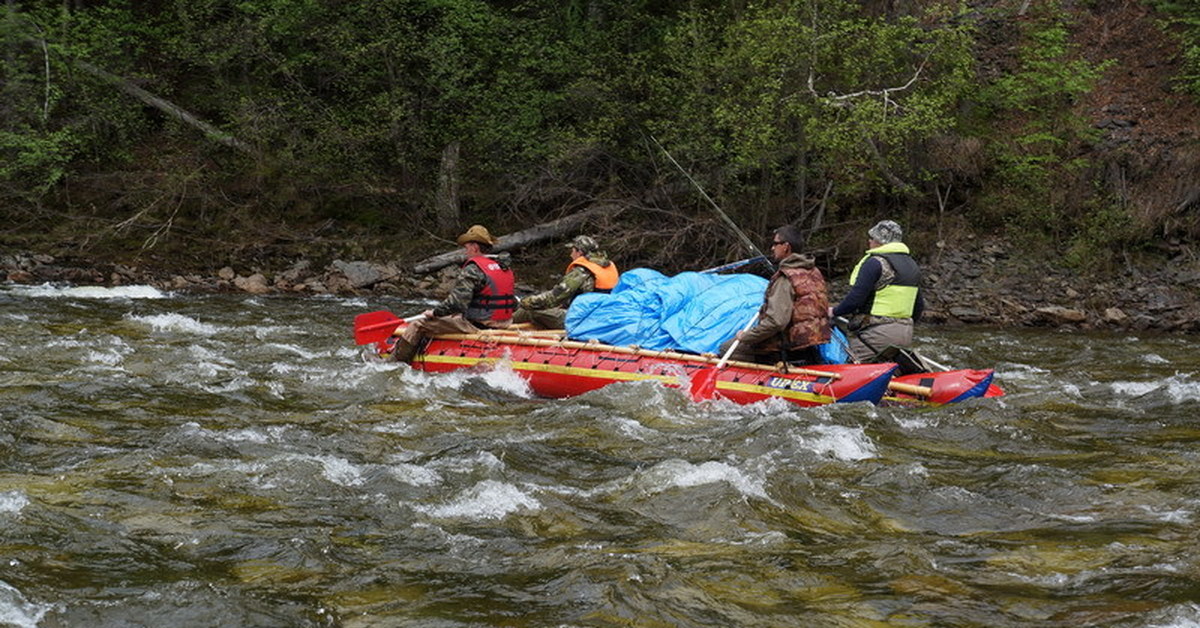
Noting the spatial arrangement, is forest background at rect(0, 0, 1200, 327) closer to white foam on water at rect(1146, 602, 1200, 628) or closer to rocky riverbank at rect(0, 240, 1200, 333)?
rocky riverbank at rect(0, 240, 1200, 333)

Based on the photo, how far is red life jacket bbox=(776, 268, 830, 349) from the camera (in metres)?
9.07

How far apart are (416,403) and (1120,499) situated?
5.32m

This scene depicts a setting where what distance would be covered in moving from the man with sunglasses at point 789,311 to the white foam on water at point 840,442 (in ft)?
4.12

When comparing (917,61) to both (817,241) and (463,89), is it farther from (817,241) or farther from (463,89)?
(463,89)

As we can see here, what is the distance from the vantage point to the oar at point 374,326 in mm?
11523

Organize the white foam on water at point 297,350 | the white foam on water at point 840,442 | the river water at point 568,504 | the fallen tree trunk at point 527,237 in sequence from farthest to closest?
the fallen tree trunk at point 527,237
the white foam on water at point 297,350
the white foam on water at point 840,442
the river water at point 568,504

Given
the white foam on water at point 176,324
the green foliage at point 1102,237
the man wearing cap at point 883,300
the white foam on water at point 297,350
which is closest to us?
the man wearing cap at point 883,300

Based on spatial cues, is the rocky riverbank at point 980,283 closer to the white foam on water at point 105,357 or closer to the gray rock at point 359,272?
the gray rock at point 359,272

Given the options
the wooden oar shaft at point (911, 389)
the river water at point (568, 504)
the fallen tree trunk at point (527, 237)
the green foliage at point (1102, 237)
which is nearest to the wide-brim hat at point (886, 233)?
the wooden oar shaft at point (911, 389)

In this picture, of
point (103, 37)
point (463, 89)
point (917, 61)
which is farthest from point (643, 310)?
point (103, 37)

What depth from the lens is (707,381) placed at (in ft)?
30.0

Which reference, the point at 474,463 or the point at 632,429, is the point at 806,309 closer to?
the point at 632,429

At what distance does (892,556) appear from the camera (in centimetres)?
518

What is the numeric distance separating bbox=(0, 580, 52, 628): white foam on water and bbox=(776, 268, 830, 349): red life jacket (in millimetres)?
6046
